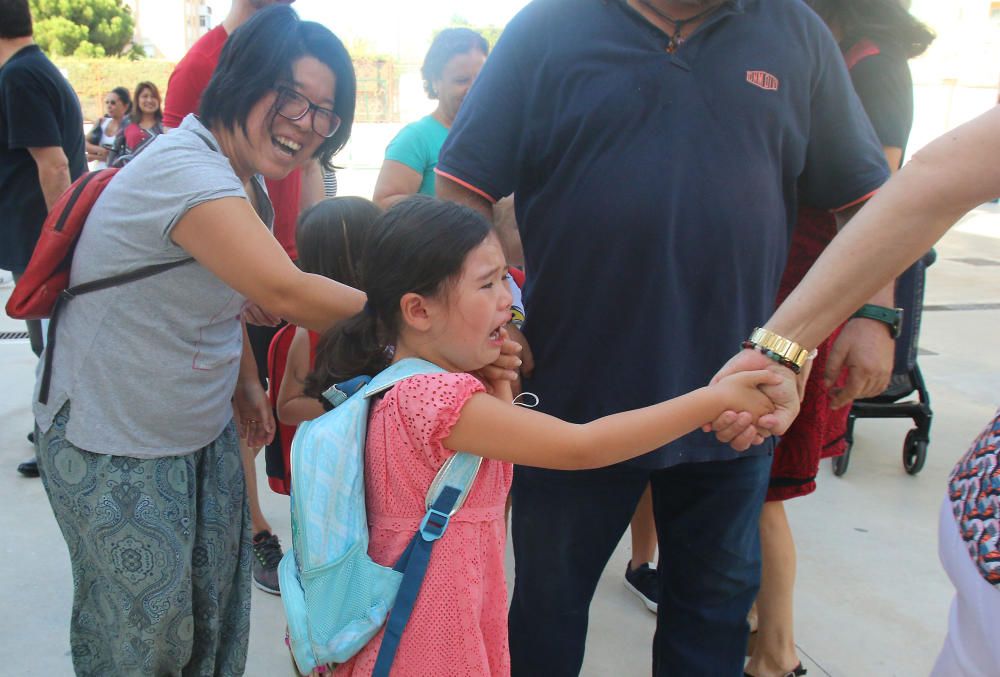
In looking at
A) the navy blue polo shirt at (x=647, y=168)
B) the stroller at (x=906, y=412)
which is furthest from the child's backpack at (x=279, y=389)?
the stroller at (x=906, y=412)

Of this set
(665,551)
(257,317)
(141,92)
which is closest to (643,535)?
(665,551)

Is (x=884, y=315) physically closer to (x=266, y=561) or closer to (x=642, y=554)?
(x=642, y=554)

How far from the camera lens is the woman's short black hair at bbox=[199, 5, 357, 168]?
68.7 inches

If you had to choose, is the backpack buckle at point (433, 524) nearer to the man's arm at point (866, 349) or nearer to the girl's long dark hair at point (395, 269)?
Result: the girl's long dark hair at point (395, 269)

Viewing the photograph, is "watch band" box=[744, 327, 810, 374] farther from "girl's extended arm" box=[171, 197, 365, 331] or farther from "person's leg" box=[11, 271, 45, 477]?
"person's leg" box=[11, 271, 45, 477]

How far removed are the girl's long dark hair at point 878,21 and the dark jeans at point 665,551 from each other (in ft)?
4.21

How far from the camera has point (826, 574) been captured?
10.8 ft

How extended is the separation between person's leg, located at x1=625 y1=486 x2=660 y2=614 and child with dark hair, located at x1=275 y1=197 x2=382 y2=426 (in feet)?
4.24

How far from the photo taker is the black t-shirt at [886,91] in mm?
2379

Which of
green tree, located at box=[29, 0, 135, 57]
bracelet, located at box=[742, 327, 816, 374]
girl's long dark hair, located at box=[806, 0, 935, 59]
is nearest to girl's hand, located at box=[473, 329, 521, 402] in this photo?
bracelet, located at box=[742, 327, 816, 374]

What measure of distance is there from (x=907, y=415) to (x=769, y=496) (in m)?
2.02

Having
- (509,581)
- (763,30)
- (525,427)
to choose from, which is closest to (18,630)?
(509,581)

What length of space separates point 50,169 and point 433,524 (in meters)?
2.95

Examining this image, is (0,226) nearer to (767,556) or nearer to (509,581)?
(509,581)
